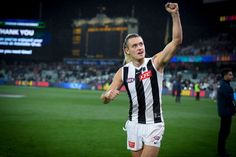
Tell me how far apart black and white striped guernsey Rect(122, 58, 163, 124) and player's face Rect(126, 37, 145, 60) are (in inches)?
6.8

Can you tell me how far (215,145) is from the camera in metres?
11.9

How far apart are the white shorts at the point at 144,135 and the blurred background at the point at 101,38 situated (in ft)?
127

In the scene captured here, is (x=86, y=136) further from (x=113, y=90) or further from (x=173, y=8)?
(x=173, y=8)

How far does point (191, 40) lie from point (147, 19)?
9352 millimetres

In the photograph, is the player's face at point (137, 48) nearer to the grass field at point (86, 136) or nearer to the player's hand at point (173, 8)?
the player's hand at point (173, 8)

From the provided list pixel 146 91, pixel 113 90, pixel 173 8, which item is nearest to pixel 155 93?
pixel 146 91

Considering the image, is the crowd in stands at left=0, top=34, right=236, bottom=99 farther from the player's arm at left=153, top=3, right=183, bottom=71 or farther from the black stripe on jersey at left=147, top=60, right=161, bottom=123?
the player's arm at left=153, top=3, right=183, bottom=71

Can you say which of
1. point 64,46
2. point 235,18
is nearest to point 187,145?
point 235,18

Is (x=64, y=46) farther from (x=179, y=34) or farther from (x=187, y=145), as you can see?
(x=179, y=34)

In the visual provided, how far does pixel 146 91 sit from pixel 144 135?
0.64m

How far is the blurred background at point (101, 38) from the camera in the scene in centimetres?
5300

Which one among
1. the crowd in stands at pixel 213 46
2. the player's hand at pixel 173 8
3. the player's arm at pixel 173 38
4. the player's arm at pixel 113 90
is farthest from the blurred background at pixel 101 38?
the player's hand at pixel 173 8

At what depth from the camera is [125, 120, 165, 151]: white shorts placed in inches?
219

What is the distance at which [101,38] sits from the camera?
187ft
